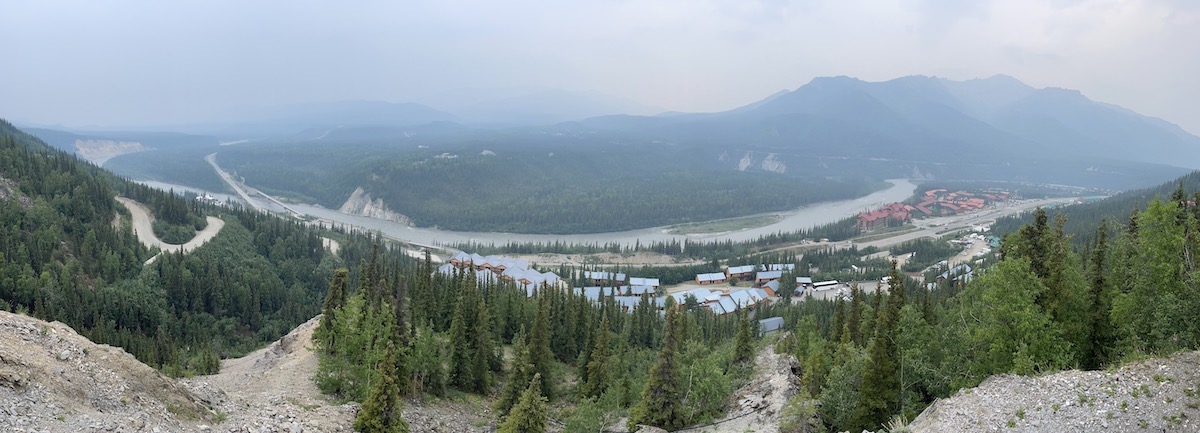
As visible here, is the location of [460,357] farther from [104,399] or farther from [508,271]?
[508,271]

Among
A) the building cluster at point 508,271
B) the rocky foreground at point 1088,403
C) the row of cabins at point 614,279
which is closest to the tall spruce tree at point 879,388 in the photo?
the rocky foreground at point 1088,403

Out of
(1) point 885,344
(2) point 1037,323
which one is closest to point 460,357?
(1) point 885,344

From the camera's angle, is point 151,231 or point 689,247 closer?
point 151,231

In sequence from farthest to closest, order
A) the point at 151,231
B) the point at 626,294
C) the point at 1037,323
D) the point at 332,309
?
the point at 626,294 → the point at 151,231 → the point at 332,309 → the point at 1037,323

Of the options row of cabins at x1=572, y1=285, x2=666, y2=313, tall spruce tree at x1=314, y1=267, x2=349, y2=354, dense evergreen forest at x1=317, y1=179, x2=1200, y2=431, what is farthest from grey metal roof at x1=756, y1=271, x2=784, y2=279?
tall spruce tree at x1=314, y1=267, x2=349, y2=354

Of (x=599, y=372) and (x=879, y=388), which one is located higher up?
(x=879, y=388)

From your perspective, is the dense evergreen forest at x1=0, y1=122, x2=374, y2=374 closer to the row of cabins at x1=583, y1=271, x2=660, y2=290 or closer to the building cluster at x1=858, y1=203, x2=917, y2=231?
the row of cabins at x1=583, y1=271, x2=660, y2=290

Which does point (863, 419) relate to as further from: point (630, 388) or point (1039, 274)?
point (630, 388)

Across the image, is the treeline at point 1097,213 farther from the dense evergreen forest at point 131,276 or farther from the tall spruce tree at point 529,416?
the dense evergreen forest at point 131,276

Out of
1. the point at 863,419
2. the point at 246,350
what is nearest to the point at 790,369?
the point at 863,419
